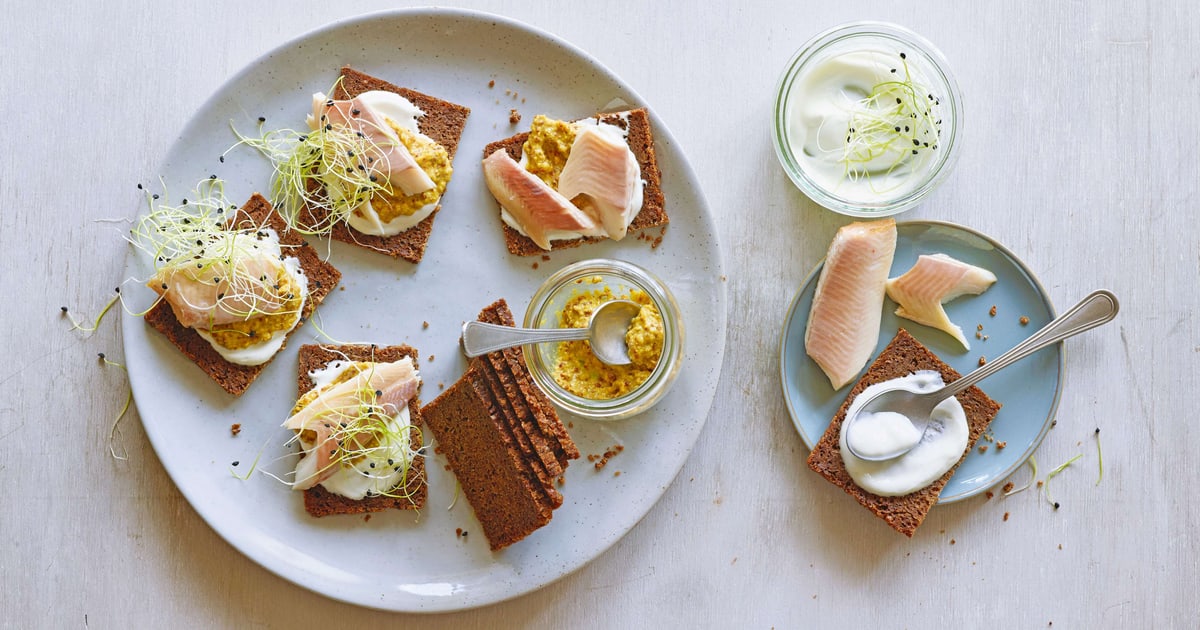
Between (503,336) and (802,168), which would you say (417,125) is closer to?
(503,336)

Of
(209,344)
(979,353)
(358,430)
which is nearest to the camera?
(358,430)

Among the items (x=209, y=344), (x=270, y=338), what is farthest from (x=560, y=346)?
(x=209, y=344)

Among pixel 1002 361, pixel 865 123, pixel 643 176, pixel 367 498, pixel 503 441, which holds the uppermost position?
pixel 865 123

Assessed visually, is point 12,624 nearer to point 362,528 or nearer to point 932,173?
point 362,528

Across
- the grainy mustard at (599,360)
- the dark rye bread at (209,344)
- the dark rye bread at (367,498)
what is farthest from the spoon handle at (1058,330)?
the dark rye bread at (209,344)

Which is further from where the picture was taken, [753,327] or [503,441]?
[753,327]

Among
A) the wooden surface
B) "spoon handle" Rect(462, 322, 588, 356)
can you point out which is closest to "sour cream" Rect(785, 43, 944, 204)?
the wooden surface

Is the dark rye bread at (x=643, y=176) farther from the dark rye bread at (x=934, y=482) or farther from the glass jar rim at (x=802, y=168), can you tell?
the dark rye bread at (x=934, y=482)
